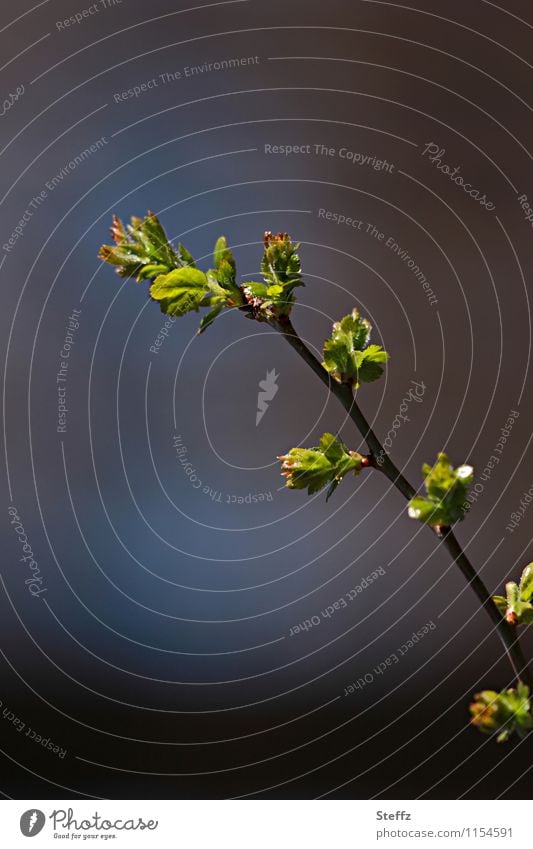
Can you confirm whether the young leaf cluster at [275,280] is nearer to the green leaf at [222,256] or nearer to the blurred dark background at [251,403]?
the green leaf at [222,256]

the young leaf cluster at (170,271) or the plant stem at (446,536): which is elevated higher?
the young leaf cluster at (170,271)

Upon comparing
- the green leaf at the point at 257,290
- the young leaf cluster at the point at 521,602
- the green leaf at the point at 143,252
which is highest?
the green leaf at the point at 143,252

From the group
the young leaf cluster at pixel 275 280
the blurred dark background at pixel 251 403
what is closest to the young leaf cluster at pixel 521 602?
the young leaf cluster at pixel 275 280

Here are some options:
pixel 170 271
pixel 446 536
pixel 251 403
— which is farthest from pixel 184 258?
pixel 251 403

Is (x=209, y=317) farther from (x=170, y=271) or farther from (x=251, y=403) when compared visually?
(x=251, y=403)

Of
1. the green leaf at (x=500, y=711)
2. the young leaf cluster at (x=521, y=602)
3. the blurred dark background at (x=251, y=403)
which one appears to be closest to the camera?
the green leaf at (x=500, y=711)

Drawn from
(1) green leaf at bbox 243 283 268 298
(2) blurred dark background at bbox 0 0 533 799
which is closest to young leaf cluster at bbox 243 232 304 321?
(1) green leaf at bbox 243 283 268 298

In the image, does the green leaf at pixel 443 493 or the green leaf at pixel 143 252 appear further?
the green leaf at pixel 143 252
